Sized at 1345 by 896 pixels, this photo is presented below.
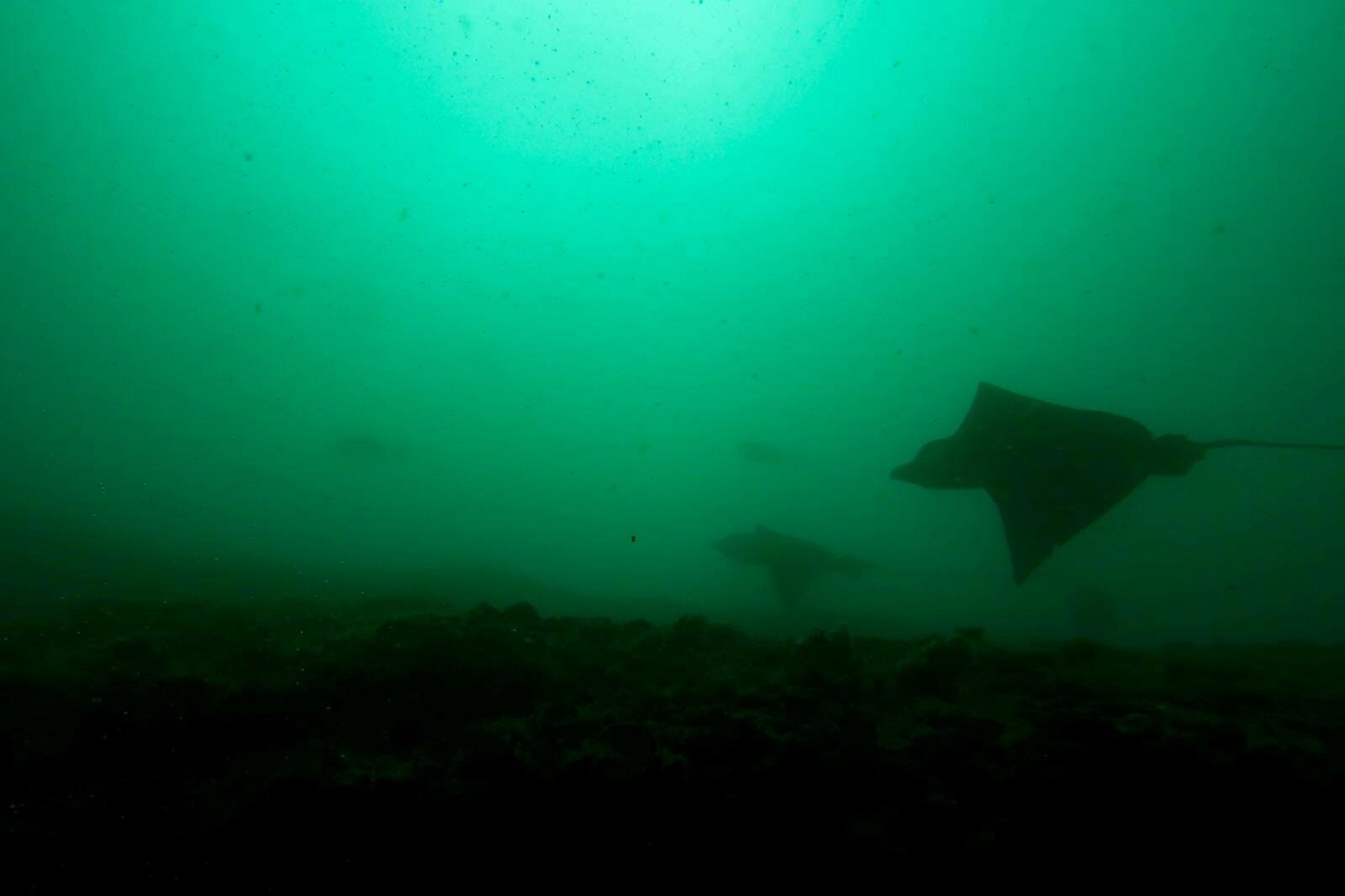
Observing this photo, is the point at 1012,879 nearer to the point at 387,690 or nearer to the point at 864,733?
the point at 864,733

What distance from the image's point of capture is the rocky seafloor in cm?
177

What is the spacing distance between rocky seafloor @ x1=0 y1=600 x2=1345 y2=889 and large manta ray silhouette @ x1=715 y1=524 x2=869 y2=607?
437 inches

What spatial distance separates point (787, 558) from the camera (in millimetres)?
14625

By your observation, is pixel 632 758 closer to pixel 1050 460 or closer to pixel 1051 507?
pixel 1050 460

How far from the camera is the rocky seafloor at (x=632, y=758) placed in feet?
5.82

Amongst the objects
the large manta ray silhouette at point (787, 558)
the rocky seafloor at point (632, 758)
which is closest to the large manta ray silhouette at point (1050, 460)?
the rocky seafloor at point (632, 758)

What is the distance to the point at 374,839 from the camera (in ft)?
6.12

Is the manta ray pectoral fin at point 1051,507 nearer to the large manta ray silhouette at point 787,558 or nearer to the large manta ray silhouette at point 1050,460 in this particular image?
the large manta ray silhouette at point 1050,460

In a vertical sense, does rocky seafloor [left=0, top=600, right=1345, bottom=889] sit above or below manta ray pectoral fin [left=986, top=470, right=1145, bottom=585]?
below

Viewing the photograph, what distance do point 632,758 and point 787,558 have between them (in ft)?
42.5

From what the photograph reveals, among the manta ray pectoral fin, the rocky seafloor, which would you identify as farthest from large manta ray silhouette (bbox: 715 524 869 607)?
the rocky seafloor

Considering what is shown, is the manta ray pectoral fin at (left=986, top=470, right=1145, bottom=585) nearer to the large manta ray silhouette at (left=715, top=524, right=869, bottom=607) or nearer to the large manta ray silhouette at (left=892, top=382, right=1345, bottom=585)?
the large manta ray silhouette at (left=892, top=382, right=1345, bottom=585)

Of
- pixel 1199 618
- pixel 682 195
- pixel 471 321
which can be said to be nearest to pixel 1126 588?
pixel 1199 618

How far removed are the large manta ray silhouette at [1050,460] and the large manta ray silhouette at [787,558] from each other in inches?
277
